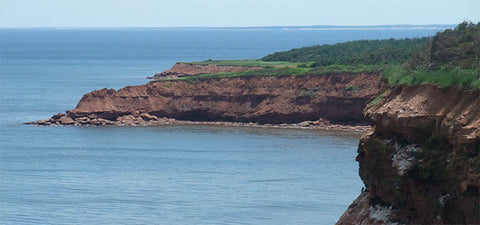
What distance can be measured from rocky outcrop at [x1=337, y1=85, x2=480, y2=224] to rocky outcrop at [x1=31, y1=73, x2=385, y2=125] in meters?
49.5

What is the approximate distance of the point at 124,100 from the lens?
7344 centimetres

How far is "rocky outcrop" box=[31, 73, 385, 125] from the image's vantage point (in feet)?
232

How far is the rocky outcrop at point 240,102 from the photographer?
2788 inches

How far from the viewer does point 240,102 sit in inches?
2926

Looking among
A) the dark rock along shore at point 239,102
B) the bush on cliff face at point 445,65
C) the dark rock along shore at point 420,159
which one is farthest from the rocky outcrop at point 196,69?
the dark rock along shore at point 420,159

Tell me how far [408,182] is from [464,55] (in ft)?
13.6

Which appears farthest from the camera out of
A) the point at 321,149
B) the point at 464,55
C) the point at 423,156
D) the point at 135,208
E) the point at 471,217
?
the point at 321,149

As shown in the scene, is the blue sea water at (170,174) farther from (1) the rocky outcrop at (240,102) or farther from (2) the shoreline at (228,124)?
(1) the rocky outcrop at (240,102)

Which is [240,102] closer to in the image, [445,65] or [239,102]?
[239,102]

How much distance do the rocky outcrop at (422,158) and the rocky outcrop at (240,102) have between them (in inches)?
1948

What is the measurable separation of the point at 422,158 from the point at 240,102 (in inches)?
2236

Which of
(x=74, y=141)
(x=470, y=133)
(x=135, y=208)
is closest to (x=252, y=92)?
(x=74, y=141)

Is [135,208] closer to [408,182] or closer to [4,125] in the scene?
[408,182]

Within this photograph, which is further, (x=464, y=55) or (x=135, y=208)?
(x=135, y=208)
